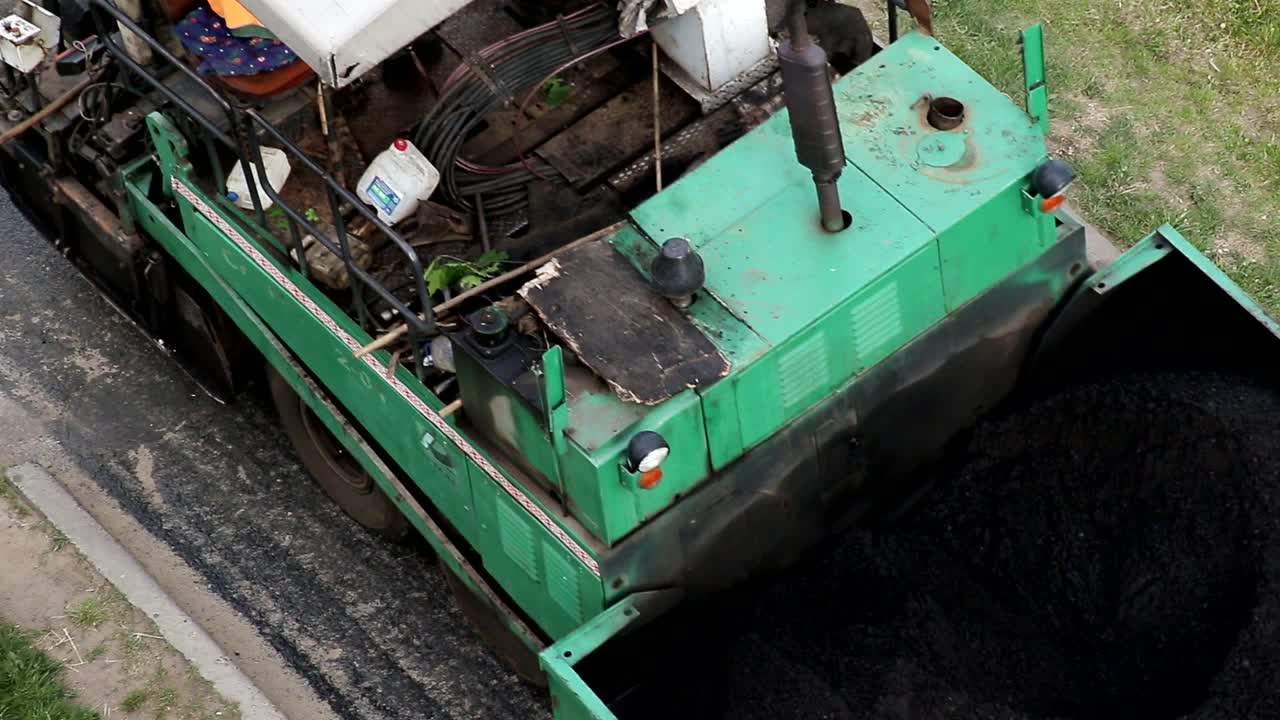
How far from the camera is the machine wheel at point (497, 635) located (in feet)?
21.9

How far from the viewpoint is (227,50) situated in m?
6.64

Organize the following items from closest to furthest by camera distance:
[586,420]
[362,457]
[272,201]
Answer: [586,420] → [272,201] → [362,457]

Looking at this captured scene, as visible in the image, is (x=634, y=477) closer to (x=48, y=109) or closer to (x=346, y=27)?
(x=346, y=27)

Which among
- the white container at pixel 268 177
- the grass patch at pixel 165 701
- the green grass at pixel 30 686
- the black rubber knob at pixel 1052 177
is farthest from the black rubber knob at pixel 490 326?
the green grass at pixel 30 686

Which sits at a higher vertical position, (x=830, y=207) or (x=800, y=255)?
(x=830, y=207)

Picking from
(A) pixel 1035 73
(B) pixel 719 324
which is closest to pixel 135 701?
(B) pixel 719 324

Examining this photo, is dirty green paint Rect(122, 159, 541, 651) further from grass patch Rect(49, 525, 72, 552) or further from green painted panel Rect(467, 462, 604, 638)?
grass patch Rect(49, 525, 72, 552)

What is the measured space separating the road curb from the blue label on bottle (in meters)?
1.86

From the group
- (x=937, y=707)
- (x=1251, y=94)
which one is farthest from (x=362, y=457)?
(x=1251, y=94)

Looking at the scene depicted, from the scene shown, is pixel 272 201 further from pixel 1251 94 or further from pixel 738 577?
pixel 1251 94

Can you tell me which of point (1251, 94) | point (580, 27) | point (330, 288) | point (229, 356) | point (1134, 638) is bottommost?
point (1251, 94)

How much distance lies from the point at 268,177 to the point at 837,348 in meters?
2.13

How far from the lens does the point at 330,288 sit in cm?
635

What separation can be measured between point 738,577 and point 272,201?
2.02 m
